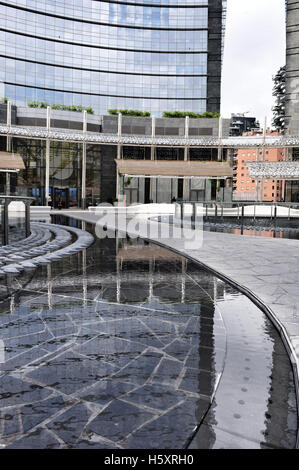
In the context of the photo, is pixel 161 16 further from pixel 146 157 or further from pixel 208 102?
pixel 146 157

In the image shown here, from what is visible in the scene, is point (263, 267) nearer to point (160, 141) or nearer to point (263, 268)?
point (263, 268)

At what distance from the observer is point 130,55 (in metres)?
59.7

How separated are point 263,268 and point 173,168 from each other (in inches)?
1556

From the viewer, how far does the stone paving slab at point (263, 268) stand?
14.8 ft

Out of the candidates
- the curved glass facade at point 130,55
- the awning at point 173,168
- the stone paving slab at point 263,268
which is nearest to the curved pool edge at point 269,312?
the stone paving slab at point 263,268

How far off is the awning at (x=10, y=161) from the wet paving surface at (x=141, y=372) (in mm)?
37069

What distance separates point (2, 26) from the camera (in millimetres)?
52156

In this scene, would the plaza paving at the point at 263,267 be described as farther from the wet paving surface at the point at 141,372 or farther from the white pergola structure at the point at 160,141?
the white pergola structure at the point at 160,141

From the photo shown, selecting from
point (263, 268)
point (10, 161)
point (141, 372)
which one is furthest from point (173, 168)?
point (141, 372)

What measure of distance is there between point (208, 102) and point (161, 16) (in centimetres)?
1394

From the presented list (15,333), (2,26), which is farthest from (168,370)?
(2,26)

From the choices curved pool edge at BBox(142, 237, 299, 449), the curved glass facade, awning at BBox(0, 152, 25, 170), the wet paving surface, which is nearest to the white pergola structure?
awning at BBox(0, 152, 25, 170)

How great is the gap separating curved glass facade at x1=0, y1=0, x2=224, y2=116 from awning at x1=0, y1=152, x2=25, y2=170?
1770cm

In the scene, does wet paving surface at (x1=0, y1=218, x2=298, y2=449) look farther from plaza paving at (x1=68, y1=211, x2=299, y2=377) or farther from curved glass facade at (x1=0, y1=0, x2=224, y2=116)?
curved glass facade at (x1=0, y1=0, x2=224, y2=116)
